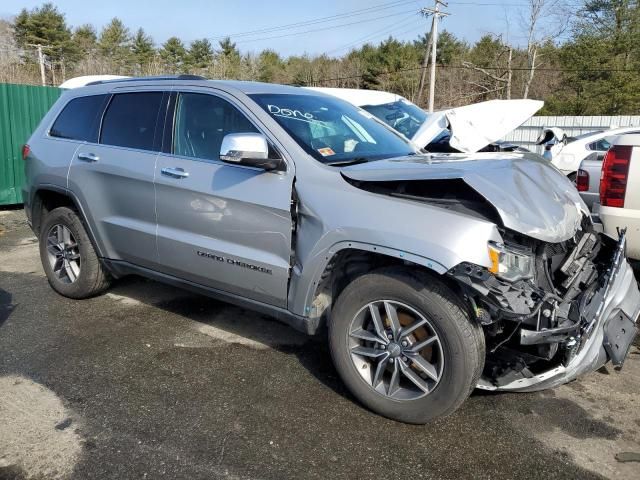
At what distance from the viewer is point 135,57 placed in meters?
51.5

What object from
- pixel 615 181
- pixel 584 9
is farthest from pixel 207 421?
pixel 584 9

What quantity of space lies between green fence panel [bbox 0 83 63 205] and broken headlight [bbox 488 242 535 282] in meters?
9.30

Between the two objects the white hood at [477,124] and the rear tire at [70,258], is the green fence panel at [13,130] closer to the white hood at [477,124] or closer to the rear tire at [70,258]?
the rear tire at [70,258]

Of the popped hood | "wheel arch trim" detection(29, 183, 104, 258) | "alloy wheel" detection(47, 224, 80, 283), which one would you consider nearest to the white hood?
the popped hood

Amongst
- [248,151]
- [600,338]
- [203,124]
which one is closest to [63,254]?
[203,124]

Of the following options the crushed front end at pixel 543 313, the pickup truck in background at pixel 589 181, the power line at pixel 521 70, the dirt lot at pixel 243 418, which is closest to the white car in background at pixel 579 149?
the pickup truck in background at pixel 589 181

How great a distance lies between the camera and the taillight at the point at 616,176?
4461mm

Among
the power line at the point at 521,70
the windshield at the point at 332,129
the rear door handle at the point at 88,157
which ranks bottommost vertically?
the rear door handle at the point at 88,157

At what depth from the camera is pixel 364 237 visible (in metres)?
2.99

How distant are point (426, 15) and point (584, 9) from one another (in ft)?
29.6

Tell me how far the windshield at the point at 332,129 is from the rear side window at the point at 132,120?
0.95m

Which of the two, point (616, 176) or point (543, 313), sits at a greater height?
point (616, 176)

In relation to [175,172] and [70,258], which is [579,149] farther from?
[70,258]

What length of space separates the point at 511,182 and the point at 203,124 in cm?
217
